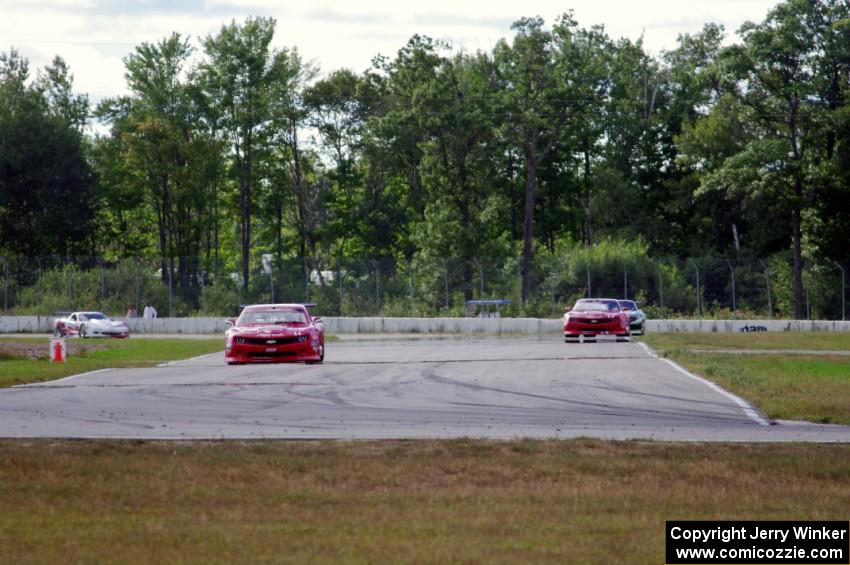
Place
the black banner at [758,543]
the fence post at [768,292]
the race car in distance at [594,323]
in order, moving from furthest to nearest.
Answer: the fence post at [768,292], the race car in distance at [594,323], the black banner at [758,543]

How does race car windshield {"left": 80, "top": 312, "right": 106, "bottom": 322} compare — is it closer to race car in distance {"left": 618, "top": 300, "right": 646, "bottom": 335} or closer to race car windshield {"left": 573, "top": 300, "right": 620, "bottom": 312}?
race car windshield {"left": 573, "top": 300, "right": 620, "bottom": 312}

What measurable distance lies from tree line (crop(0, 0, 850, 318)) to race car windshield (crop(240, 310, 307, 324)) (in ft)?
113

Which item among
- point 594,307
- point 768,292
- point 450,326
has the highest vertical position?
point 768,292

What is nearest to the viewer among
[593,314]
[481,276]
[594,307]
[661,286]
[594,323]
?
[594,323]

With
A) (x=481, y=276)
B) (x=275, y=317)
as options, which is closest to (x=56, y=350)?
(x=275, y=317)

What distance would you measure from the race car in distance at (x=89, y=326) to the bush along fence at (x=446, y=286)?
21.2ft

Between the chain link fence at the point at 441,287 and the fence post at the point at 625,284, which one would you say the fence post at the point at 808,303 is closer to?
the chain link fence at the point at 441,287

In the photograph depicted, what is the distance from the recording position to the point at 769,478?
35.1 feet

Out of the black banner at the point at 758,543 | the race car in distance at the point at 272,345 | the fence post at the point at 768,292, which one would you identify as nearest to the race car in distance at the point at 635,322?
the fence post at the point at 768,292

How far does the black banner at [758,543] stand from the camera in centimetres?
754

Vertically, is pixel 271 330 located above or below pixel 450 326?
above

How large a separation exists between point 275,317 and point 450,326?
26287 mm

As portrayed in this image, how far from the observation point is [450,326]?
5566cm

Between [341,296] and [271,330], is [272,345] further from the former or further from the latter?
[341,296]
